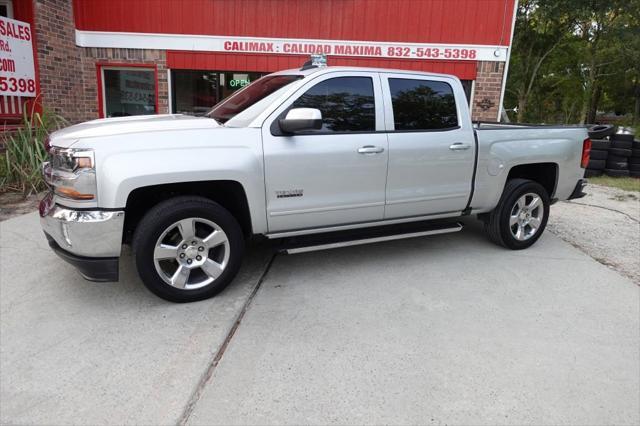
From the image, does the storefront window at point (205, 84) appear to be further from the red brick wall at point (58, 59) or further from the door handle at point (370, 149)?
the door handle at point (370, 149)

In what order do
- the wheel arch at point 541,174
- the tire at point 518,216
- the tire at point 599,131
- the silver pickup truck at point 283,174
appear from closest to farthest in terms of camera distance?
the silver pickup truck at point 283,174, the tire at point 518,216, the wheel arch at point 541,174, the tire at point 599,131

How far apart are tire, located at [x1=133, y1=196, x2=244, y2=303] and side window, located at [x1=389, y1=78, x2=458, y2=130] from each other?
1891 mm

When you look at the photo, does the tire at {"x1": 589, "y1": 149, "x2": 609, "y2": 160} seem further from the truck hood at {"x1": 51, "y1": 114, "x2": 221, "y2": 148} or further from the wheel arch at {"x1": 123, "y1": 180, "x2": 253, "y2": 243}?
the truck hood at {"x1": 51, "y1": 114, "x2": 221, "y2": 148}

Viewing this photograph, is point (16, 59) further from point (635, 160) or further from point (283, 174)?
point (635, 160)

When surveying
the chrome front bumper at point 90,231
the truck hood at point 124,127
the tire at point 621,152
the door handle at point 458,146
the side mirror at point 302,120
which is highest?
the side mirror at point 302,120

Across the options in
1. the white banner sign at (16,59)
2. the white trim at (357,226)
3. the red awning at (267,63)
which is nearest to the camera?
the white trim at (357,226)

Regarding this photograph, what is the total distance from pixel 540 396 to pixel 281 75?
11.0 feet

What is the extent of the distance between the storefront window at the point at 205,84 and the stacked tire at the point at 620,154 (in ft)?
26.6

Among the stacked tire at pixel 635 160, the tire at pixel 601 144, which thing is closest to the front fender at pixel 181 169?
the tire at pixel 601 144

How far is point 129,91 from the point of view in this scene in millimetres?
10469

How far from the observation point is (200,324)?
3342 mm

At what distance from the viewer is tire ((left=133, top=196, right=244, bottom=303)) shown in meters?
3.38

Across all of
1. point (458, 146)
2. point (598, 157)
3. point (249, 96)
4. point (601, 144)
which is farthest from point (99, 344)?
point (598, 157)

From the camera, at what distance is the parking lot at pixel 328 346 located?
2.50 meters
